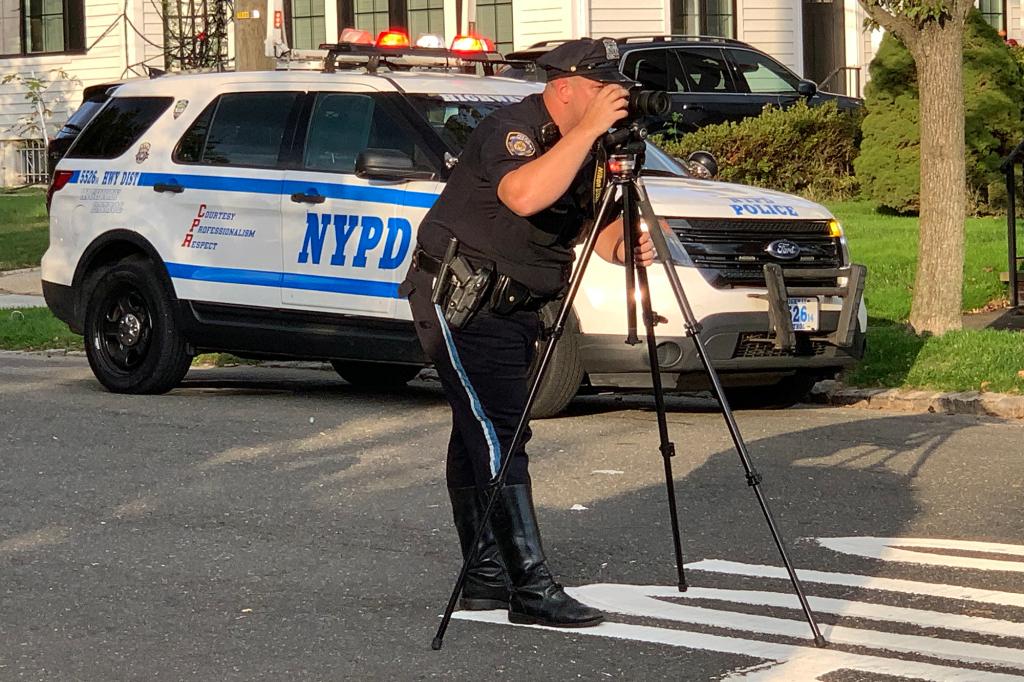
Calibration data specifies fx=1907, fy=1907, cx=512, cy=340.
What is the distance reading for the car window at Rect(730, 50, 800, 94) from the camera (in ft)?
71.2

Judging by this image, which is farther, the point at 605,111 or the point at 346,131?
the point at 346,131

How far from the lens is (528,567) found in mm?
5602

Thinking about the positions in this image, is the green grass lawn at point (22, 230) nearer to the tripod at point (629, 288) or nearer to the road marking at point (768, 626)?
the road marking at point (768, 626)

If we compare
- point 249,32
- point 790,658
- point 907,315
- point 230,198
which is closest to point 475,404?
point 790,658

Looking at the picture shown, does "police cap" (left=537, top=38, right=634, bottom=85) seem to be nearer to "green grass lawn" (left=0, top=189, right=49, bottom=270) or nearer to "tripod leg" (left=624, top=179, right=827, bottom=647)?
"tripod leg" (left=624, top=179, right=827, bottom=647)

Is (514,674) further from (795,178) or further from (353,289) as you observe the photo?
(795,178)

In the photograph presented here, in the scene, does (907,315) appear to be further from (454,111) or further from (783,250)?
(454,111)

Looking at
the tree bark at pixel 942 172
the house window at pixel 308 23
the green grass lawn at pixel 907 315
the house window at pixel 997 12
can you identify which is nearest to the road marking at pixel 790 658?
the green grass lawn at pixel 907 315

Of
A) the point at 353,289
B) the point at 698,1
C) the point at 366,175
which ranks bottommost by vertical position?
the point at 353,289

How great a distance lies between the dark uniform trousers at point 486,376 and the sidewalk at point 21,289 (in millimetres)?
12506

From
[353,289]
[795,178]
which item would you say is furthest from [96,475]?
[795,178]

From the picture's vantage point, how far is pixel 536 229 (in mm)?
5543

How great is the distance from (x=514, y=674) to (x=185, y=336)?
6291mm

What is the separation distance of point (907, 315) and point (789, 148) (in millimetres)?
5802
